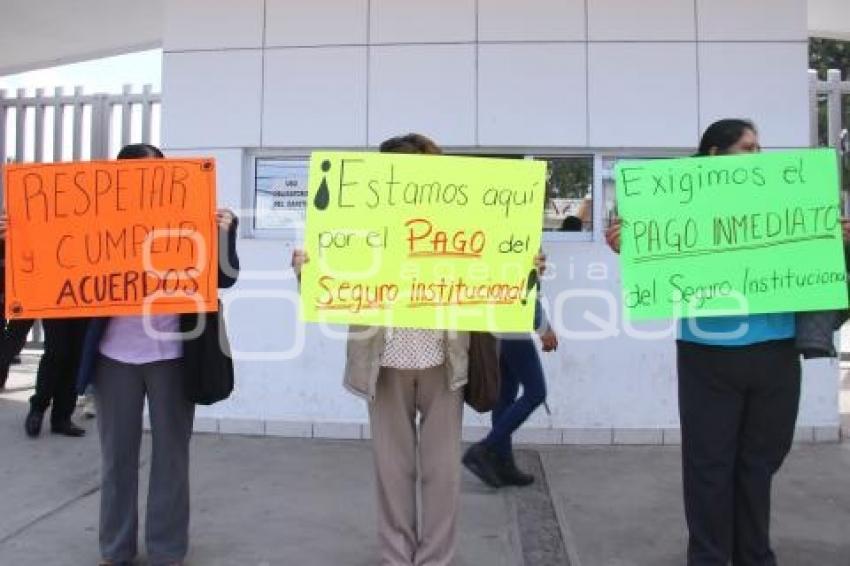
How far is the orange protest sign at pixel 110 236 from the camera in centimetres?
337

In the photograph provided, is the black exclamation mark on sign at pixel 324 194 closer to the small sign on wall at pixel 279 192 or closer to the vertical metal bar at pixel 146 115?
the small sign on wall at pixel 279 192

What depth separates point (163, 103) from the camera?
6.25 meters

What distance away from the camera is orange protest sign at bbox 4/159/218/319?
133 inches

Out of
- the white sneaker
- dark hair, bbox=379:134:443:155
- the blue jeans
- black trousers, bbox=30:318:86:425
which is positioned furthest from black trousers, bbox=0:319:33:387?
dark hair, bbox=379:134:443:155

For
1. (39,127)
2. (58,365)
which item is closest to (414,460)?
(58,365)

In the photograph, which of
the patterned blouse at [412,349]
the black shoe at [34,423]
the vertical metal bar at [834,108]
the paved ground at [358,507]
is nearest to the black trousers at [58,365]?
the black shoe at [34,423]

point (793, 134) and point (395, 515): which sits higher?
point (793, 134)

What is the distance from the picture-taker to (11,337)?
23.0 ft

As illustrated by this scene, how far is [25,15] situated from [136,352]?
587 centimetres

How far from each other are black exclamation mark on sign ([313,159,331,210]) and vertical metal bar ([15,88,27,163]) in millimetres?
6461

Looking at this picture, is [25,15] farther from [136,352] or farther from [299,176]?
[136,352]

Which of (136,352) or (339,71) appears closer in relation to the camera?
(136,352)

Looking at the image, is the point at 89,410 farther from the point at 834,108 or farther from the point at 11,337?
the point at 834,108

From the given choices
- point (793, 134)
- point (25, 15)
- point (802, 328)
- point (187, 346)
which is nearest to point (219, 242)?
point (187, 346)
